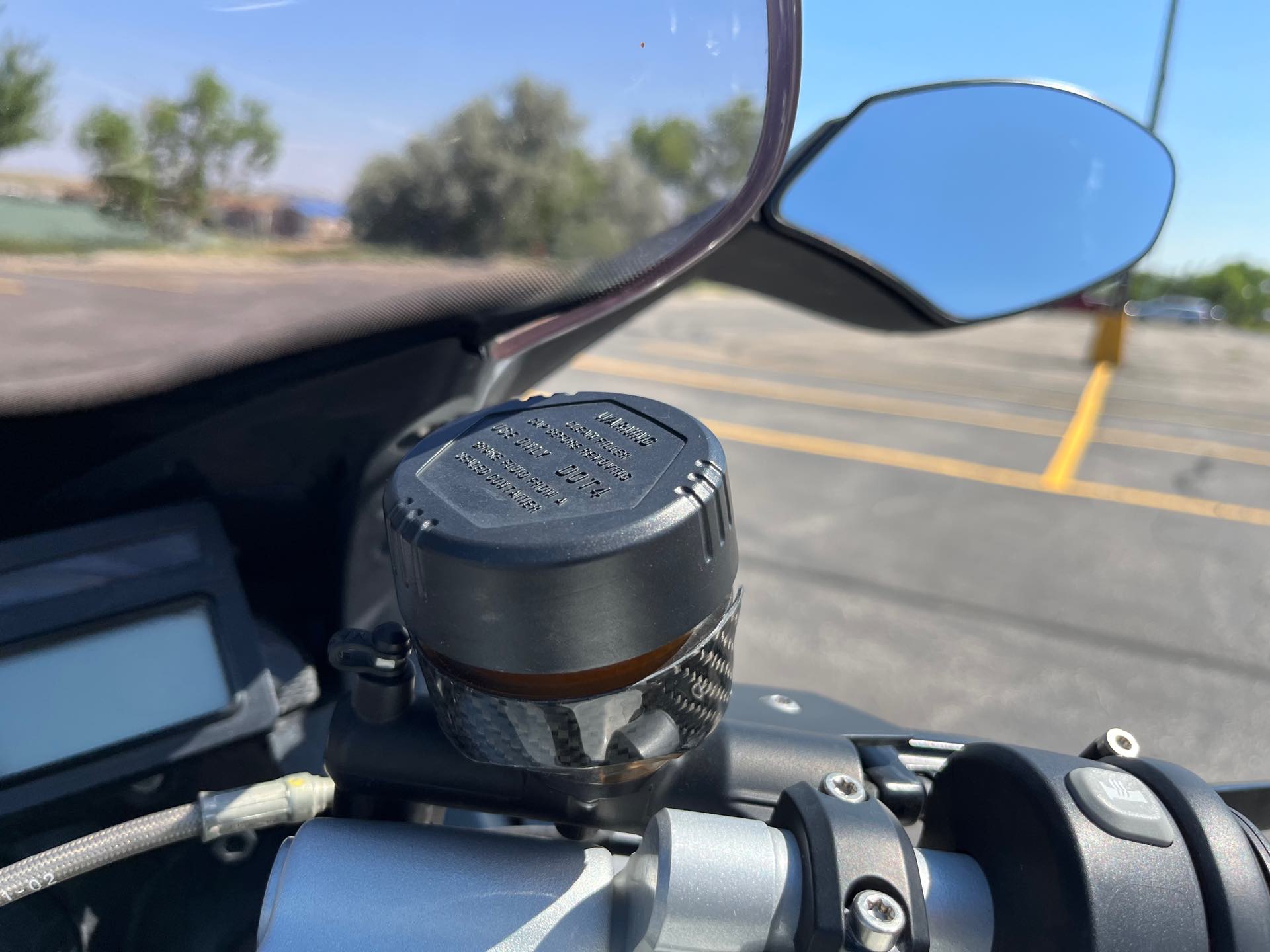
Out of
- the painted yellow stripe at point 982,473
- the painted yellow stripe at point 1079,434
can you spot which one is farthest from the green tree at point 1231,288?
the painted yellow stripe at point 982,473

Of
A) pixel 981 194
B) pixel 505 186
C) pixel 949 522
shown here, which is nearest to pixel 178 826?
pixel 505 186

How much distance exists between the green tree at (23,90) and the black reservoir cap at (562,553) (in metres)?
0.41

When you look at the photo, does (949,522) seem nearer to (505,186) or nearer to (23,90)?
(505,186)

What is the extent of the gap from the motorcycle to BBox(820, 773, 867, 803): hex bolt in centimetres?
1

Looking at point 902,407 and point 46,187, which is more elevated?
point 46,187

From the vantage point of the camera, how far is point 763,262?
1.25 meters

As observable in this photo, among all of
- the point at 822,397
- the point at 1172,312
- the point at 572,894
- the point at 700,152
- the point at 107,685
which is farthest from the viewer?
the point at 1172,312

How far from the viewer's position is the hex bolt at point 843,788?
0.71 metres

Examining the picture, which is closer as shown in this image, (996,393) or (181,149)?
(181,149)

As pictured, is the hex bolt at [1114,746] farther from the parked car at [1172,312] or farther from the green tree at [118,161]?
the parked car at [1172,312]

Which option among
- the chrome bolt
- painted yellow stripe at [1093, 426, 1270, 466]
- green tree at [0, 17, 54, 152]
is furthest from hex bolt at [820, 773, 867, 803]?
painted yellow stripe at [1093, 426, 1270, 466]

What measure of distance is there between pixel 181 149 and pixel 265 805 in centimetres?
53

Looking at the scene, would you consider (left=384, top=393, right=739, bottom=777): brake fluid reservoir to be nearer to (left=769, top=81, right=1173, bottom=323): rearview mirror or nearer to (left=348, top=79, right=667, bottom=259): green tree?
(left=348, top=79, right=667, bottom=259): green tree

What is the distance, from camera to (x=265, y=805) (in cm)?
74
